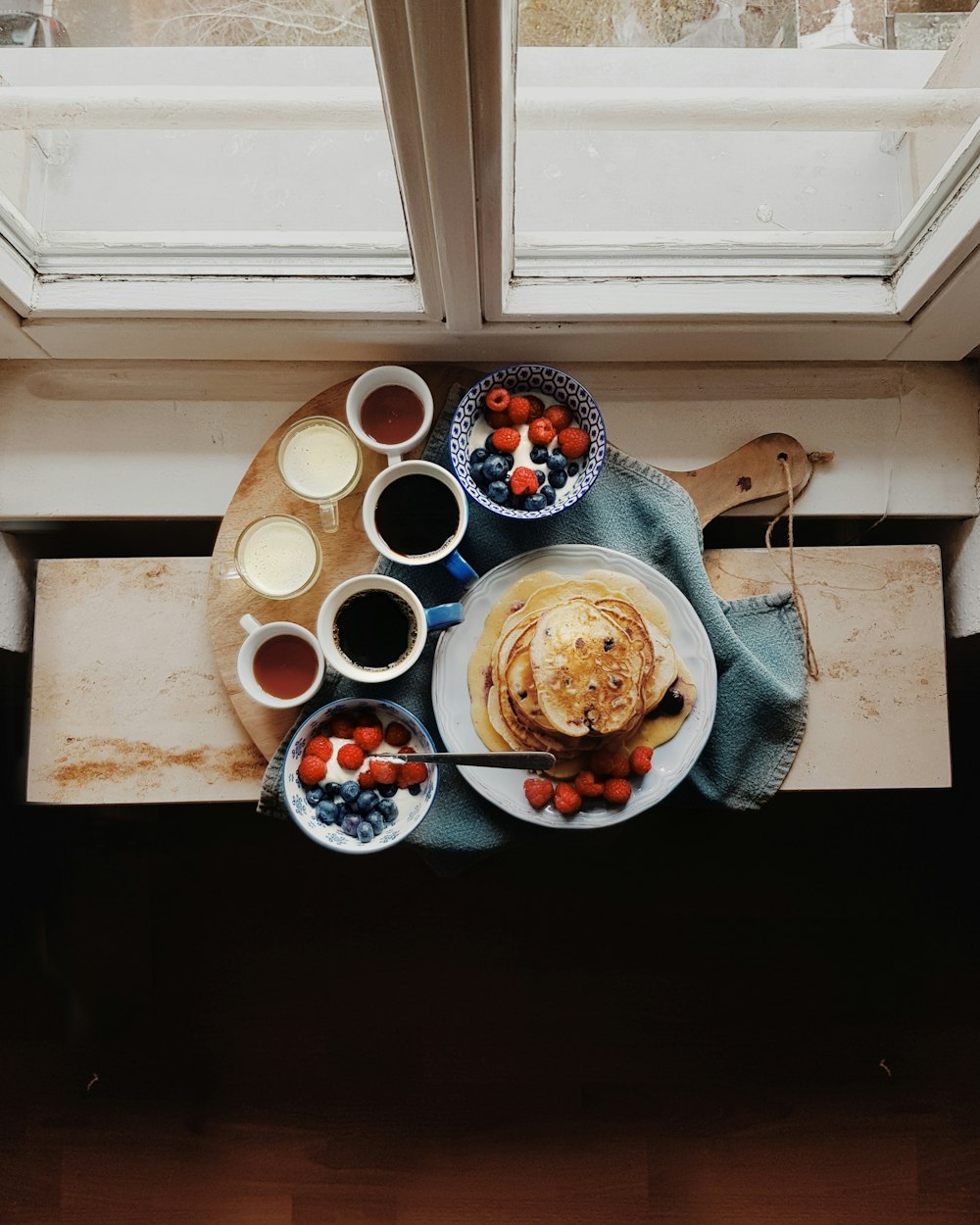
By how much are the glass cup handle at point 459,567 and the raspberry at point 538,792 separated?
0.28 meters

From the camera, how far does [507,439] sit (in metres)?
1.18

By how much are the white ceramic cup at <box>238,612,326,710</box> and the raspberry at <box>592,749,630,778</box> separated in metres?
0.37

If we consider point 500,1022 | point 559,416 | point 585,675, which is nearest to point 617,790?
point 585,675

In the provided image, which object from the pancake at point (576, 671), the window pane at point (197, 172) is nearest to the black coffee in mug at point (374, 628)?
the pancake at point (576, 671)

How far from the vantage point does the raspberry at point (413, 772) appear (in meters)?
1.16

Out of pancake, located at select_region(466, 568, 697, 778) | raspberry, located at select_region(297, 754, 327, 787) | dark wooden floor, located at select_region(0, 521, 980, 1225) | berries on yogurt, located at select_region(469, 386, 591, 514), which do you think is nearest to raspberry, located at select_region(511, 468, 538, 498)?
berries on yogurt, located at select_region(469, 386, 591, 514)

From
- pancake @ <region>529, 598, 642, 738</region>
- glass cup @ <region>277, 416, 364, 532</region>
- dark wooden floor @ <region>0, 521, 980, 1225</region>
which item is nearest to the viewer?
pancake @ <region>529, 598, 642, 738</region>

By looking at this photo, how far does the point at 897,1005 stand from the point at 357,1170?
1052 mm

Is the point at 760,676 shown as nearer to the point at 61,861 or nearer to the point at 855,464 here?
the point at 855,464

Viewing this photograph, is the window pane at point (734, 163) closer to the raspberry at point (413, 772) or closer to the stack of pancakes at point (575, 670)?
the stack of pancakes at point (575, 670)

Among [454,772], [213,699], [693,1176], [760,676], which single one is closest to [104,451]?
[213,699]

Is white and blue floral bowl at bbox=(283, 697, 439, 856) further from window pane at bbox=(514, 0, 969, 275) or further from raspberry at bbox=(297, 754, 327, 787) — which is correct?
window pane at bbox=(514, 0, 969, 275)

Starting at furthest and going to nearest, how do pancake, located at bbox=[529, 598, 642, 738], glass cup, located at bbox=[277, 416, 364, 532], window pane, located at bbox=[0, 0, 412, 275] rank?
glass cup, located at bbox=[277, 416, 364, 532] < pancake, located at bbox=[529, 598, 642, 738] < window pane, located at bbox=[0, 0, 412, 275]

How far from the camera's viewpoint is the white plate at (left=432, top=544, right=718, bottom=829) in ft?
3.82
